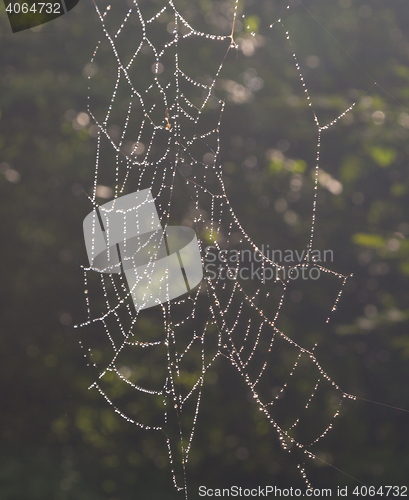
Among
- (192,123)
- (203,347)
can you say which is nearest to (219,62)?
(192,123)

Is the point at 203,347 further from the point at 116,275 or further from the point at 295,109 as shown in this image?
the point at 295,109

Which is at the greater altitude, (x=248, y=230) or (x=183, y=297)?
(x=248, y=230)

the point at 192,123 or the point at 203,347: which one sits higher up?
the point at 192,123

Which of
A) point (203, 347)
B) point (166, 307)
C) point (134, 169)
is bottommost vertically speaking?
point (203, 347)
